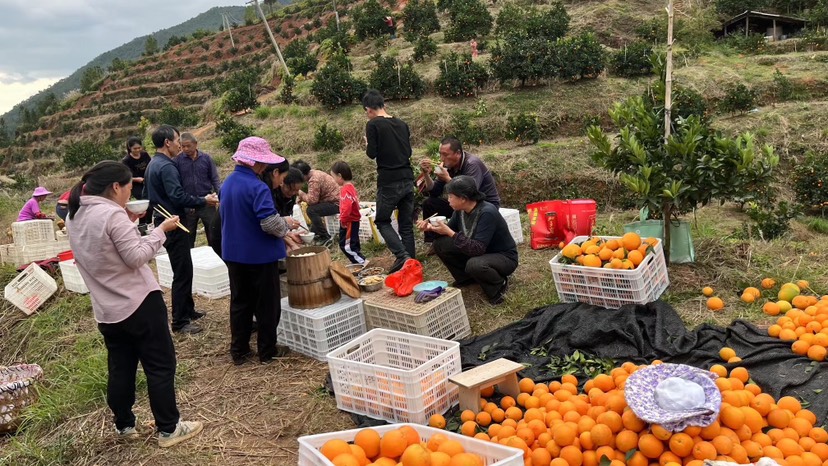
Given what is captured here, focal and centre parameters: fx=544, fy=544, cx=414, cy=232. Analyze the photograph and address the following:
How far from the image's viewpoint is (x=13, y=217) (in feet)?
38.4

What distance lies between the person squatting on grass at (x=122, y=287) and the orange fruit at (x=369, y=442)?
1.33 meters

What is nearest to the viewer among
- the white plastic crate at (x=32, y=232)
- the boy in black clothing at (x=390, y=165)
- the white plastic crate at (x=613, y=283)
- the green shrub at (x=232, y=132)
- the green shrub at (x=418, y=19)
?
the white plastic crate at (x=613, y=283)

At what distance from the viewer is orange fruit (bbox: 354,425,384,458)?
2422 millimetres

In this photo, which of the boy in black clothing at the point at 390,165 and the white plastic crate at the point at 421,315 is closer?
the white plastic crate at the point at 421,315

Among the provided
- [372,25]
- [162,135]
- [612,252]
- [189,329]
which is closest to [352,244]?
[189,329]

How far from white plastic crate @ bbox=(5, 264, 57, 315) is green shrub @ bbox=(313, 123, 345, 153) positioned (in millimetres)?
6254

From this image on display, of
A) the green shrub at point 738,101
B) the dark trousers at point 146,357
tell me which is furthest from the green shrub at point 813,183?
the dark trousers at point 146,357

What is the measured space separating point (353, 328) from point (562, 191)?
6204 mm

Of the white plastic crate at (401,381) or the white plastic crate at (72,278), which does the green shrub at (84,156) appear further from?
the white plastic crate at (401,381)

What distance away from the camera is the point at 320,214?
7410 millimetres

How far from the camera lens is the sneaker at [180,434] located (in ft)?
10.5

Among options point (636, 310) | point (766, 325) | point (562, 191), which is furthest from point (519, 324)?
point (562, 191)

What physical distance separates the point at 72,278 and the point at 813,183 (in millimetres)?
10534

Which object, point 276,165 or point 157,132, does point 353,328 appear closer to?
point 276,165
